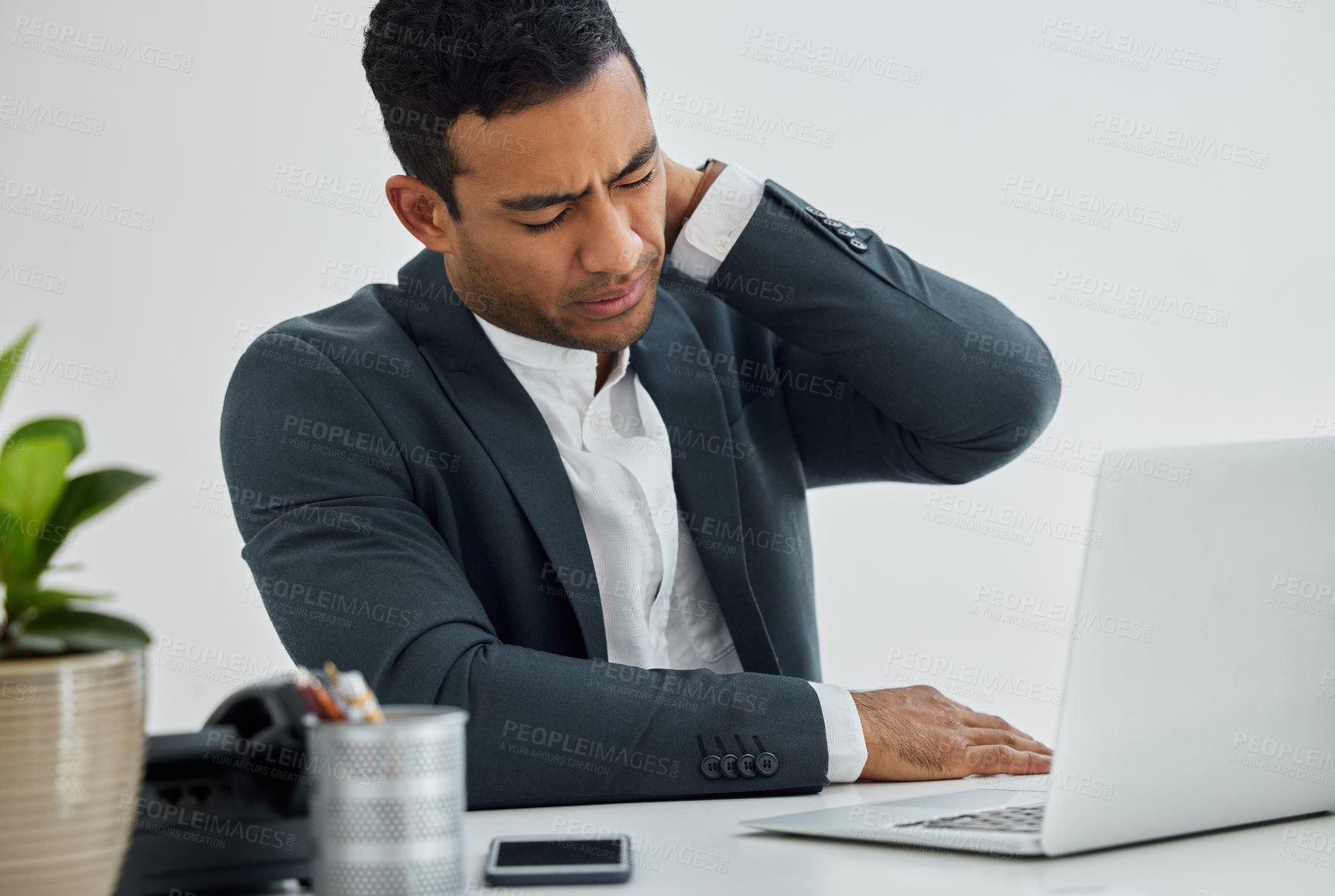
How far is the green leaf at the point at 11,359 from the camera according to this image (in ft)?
2.13

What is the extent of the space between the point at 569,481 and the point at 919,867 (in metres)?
0.84

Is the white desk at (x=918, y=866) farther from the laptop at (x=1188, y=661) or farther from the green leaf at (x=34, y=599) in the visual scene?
the green leaf at (x=34, y=599)

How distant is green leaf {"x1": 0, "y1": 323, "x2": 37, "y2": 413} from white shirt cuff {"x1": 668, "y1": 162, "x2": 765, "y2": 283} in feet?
3.69

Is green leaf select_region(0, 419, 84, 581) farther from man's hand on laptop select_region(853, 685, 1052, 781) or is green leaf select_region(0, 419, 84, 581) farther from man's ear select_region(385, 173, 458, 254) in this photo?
man's ear select_region(385, 173, 458, 254)

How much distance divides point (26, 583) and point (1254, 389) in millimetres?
3134

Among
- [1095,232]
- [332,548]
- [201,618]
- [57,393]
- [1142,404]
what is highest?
[1095,232]

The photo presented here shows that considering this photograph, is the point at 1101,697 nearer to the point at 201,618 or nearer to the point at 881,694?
the point at 881,694

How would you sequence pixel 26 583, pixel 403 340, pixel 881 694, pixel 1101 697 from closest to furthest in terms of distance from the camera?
1. pixel 26 583
2. pixel 1101 697
3. pixel 881 694
4. pixel 403 340

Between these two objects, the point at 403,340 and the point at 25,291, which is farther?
the point at 25,291

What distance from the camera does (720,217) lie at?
66.3 inches

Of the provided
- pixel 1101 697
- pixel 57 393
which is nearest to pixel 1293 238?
pixel 1101 697

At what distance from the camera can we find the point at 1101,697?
78 centimetres

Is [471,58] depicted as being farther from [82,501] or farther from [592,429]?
[82,501]

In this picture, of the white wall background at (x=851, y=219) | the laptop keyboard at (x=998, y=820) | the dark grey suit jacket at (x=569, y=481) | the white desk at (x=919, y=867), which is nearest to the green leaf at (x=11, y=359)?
the white desk at (x=919, y=867)
